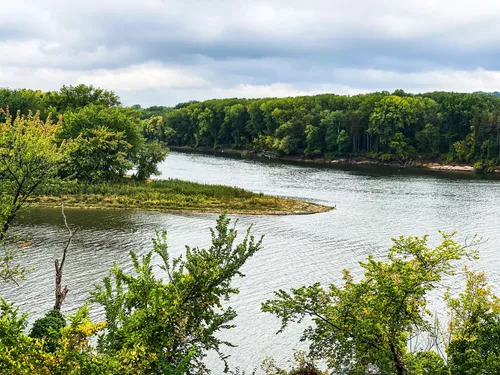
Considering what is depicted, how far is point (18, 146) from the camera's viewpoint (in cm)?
2505

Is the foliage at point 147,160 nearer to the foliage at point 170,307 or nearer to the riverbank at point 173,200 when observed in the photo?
the riverbank at point 173,200

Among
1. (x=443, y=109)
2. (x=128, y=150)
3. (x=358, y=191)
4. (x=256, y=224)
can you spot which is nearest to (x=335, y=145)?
(x=443, y=109)

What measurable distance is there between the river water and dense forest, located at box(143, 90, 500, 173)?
2884 cm

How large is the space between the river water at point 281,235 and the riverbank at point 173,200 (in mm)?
3197

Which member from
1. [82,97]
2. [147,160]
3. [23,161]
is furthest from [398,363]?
[82,97]

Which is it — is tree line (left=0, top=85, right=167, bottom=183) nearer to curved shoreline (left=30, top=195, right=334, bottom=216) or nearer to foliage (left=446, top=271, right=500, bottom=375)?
curved shoreline (left=30, top=195, right=334, bottom=216)

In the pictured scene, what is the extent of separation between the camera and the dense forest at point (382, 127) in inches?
4560

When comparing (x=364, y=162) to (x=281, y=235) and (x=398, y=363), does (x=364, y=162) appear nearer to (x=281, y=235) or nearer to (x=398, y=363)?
(x=281, y=235)

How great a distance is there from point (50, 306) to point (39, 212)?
28850mm

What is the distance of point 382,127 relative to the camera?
127562 millimetres

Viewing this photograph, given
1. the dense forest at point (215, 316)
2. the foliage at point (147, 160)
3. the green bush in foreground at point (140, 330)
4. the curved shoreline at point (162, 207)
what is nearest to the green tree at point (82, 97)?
the foliage at point (147, 160)

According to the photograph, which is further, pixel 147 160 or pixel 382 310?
pixel 147 160

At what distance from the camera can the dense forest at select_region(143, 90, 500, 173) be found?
4560 inches

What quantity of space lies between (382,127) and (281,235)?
85.4m
